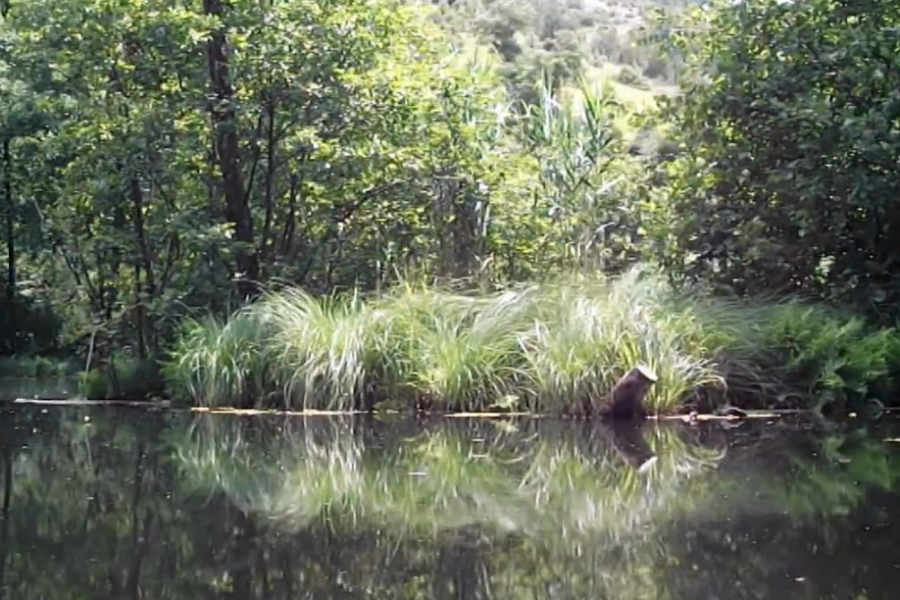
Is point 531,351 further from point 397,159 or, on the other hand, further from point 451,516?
point 451,516

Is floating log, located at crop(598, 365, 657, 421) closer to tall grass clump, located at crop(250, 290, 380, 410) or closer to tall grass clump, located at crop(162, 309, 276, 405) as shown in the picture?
tall grass clump, located at crop(250, 290, 380, 410)

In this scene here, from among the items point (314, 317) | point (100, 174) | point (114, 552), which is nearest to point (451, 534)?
point (114, 552)

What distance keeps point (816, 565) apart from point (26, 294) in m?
15.6

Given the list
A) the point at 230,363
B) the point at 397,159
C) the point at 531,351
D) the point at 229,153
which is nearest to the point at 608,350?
the point at 531,351

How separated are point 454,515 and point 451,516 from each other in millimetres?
22

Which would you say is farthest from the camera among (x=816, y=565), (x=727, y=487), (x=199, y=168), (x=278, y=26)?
(x=199, y=168)

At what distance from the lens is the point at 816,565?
3586 mm

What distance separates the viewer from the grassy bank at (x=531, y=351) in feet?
27.2

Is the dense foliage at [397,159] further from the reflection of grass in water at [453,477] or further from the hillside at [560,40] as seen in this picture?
the hillside at [560,40]

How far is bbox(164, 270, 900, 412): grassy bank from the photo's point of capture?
326 inches

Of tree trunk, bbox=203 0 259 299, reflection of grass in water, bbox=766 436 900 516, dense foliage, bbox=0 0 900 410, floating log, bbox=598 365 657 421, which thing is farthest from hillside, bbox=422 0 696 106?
reflection of grass in water, bbox=766 436 900 516

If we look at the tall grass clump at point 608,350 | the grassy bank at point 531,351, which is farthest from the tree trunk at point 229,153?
the tall grass clump at point 608,350

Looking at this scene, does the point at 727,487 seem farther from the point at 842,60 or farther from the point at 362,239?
the point at 362,239

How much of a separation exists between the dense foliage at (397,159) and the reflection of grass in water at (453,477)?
3.22 metres
